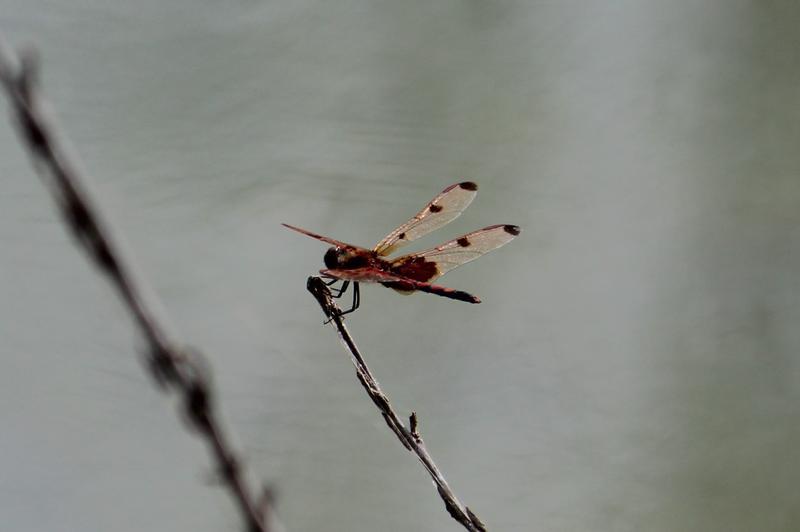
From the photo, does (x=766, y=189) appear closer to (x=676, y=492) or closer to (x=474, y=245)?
(x=676, y=492)

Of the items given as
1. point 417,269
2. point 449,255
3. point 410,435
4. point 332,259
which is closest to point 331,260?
point 332,259

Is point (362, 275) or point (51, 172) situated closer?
point (51, 172)

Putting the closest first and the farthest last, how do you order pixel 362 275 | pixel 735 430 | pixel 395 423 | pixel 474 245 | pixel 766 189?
pixel 395 423 → pixel 362 275 → pixel 474 245 → pixel 735 430 → pixel 766 189

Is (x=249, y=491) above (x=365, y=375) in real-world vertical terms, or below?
below

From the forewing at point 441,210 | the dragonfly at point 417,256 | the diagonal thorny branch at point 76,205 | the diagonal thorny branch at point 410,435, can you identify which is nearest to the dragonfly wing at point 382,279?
the dragonfly at point 417,256

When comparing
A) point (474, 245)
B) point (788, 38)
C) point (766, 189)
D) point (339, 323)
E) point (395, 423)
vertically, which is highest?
point (788, 38)

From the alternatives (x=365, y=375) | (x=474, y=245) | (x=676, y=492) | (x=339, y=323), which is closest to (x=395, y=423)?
(x=365, y=375)

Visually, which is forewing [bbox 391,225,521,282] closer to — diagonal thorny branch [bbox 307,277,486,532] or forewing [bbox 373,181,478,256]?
forewing [bbox 373,181,478,256]

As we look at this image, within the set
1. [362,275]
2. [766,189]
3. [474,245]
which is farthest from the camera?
[766,189]
